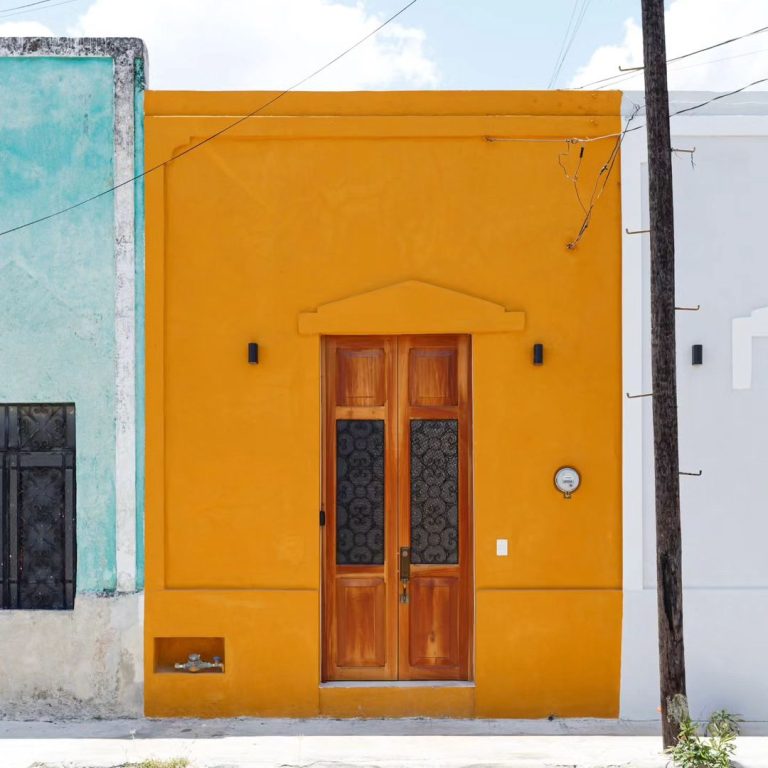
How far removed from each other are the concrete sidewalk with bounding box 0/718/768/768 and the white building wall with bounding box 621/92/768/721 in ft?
2.95

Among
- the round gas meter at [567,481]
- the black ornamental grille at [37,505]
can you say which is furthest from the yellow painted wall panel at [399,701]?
the black ornamental grille at [37,505]

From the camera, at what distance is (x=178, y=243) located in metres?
8.05

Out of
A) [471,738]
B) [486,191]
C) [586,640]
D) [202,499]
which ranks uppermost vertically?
[486,191]

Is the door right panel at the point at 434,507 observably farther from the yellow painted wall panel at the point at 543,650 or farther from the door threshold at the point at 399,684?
the yellow painted wall panel at the point at 543,650

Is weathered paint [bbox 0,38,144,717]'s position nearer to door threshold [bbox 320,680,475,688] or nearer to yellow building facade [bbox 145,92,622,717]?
yellow building facade [bbox 145,92,622,717]

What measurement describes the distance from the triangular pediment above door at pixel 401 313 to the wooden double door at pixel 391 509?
0.19m

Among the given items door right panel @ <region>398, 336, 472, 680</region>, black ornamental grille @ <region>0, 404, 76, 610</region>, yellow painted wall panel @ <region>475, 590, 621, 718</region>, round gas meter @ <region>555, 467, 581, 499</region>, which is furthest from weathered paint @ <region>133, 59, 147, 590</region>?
round gas meter @ <region>555, 467, 581, 499</region>

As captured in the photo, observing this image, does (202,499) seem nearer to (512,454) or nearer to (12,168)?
(512,454)

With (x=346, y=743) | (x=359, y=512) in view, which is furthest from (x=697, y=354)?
(x=346, y=743)

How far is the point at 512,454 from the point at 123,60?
4655 millimetres

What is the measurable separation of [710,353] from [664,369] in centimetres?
174

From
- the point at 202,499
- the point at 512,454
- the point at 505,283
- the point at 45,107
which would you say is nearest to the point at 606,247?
the point at 505,283

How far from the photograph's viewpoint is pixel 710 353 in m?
8.01

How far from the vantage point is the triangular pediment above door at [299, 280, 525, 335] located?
797cm
